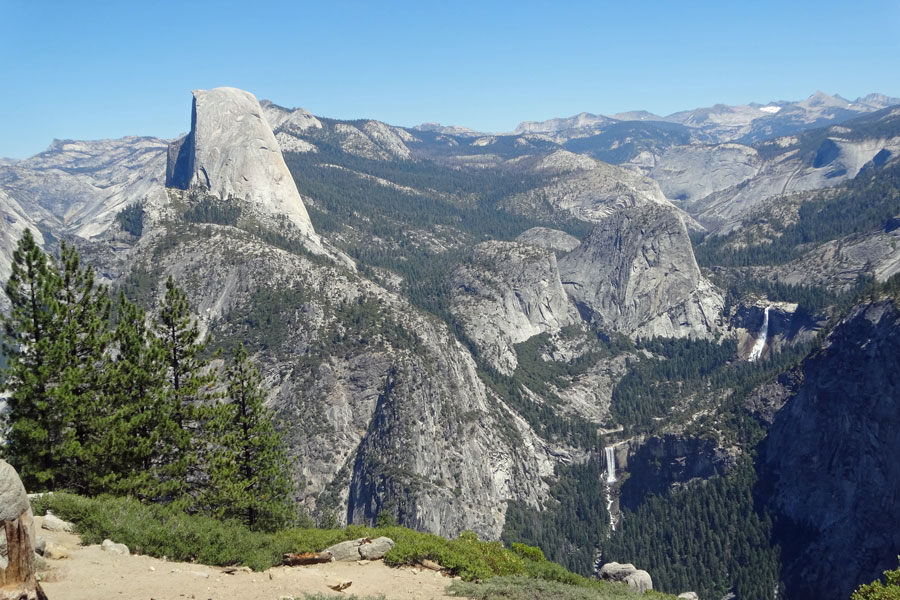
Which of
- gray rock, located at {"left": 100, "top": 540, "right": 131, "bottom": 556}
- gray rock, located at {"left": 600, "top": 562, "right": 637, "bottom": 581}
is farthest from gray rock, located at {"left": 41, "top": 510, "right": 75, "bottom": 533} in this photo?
gray rock, located at {"left": 600, "top": 562, "right": 637, "bottom": 581}

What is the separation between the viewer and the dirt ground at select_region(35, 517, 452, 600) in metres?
19.8

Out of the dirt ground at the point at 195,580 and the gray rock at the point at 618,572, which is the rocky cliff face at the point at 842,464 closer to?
the gray rock at the point at 618,572

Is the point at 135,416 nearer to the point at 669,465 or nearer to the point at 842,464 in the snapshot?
the point at 842,464

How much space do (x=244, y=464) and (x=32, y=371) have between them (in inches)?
477

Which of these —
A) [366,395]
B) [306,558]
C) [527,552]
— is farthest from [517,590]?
[366,395]

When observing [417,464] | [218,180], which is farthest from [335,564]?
[218,180]

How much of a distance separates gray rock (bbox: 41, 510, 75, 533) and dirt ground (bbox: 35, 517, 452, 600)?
0.23 m

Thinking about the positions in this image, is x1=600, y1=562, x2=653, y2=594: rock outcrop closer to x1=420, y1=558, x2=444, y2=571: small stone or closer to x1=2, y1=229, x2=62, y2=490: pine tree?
x1=420, y1=558, x2=444, y2=571: small stone

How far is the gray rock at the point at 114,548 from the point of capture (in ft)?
76.4

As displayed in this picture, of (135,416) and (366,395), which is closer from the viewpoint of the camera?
(135,416)

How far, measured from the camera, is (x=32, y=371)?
30.9 meters

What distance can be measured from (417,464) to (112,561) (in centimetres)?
9747

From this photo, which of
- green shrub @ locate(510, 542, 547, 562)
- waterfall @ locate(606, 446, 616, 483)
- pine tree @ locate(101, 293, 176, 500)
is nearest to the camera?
pine tree @ locate(101, 293, 176, 500)

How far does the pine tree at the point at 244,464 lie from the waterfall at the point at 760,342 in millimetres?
175688
